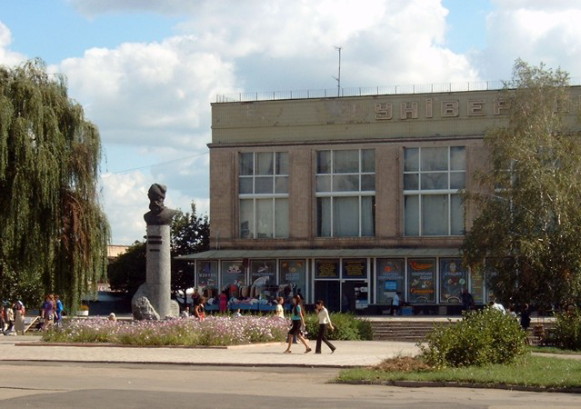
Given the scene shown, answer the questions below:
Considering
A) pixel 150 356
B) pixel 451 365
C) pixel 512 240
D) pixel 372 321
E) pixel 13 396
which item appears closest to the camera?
pixel 13 396

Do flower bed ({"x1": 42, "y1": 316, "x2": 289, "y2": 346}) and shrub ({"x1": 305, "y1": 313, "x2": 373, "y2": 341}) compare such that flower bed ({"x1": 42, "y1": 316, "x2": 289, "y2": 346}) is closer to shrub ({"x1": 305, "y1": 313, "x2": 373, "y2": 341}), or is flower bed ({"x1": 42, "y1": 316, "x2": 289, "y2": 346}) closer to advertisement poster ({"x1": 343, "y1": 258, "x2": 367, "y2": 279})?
shrub ({"x1": 305, "y1": 313, "x2": 373, "y2": 341})

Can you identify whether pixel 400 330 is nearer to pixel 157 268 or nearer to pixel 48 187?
pixel 157 268

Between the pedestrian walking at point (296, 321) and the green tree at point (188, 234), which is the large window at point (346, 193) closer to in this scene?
the green tree at point (188, 234)

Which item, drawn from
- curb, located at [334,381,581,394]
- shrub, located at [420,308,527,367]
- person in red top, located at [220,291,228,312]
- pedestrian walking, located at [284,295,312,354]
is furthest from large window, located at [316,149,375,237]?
curb, located at [334,381,581,394]

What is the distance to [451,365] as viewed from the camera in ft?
75.7

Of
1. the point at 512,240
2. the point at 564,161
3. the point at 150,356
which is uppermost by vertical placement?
the point at 564,161

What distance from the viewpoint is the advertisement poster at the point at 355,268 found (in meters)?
63.0

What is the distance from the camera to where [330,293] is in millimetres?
63469

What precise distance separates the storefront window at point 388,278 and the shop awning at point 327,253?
0.68 meters

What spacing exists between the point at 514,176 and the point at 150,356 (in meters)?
19.3

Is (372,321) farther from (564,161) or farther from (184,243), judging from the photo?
(184,243)

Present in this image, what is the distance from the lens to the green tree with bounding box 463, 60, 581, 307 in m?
41.1

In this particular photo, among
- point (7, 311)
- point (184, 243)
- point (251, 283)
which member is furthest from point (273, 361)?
point (184, 243)

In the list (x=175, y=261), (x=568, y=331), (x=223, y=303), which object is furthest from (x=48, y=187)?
(x=175, y=261)
